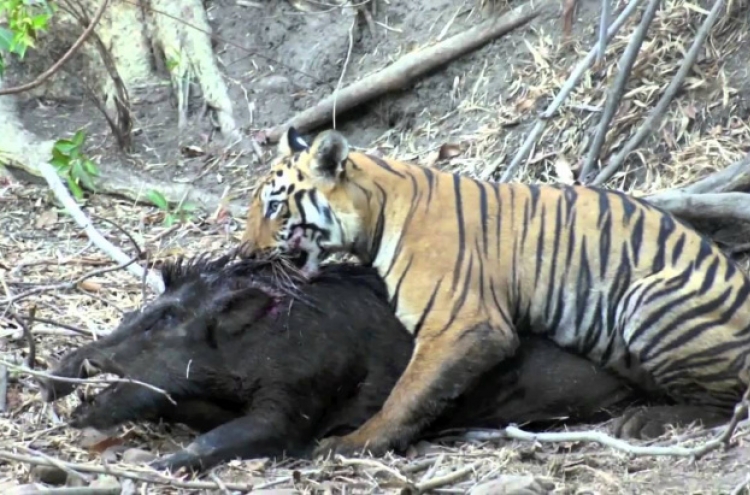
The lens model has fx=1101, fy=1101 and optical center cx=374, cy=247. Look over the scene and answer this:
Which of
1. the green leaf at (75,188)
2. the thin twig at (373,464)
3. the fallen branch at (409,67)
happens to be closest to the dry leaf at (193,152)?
the fallen branch at (409,67)

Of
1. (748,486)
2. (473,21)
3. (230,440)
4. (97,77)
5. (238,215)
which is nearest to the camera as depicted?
(748,486)

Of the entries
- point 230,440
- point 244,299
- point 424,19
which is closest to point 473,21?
point 424,19

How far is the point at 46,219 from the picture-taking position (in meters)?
7.32

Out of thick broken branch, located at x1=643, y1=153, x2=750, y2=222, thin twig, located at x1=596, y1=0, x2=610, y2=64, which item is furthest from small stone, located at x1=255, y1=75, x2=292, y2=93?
thick broken branch, located at x1=643, y1=153, x2=750, y2=222

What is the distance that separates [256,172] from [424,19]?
170 cm

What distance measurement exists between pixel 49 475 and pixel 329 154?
1789 mm

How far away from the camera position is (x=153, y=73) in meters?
8.88

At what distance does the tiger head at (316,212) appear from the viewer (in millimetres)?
4672

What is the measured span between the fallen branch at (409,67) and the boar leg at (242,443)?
417 centimetres

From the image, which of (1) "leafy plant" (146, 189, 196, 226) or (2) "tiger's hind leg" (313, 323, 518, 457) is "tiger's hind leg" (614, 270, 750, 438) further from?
(1) "leafy plant" (146, 189, 196, 226)

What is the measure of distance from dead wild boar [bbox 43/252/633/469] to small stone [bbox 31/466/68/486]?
0.44 m

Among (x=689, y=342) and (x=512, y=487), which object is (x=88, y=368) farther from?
(x=689, y=342)

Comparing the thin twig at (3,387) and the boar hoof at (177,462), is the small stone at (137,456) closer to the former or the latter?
the boar hoof at (177,462)

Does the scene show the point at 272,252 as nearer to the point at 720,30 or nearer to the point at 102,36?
the point at 720,30
